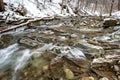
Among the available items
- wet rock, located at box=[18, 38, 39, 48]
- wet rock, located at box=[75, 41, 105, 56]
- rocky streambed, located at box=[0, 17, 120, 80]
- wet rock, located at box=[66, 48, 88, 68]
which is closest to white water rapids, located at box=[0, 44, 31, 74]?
rocky streambed, located at box=[0, 17, 120, 80]

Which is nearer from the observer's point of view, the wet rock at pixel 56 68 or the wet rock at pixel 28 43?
the wet rock at pixel 56 68

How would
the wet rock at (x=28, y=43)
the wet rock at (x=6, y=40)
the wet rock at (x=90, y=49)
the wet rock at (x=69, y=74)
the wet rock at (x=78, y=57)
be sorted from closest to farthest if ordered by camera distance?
the wet rock at (x=69, y=74)
the wet rock at (x=78, y=57)
the wet rock at (x=90, y=49)
the wet rock at (x=28, y=43)
the wet rock at (x=6, y=40)

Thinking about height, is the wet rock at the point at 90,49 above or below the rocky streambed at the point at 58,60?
above

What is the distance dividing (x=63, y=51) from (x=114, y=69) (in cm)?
158

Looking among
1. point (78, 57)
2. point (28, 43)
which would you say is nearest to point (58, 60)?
point (78, 57)

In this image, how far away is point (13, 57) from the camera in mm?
5375

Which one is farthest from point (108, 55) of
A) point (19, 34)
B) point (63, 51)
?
point (19, 34)

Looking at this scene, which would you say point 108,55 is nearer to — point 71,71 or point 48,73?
point 71,71

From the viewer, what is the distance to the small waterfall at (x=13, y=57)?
15.7 ft

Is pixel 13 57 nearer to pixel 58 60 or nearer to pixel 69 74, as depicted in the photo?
pixel 58 60

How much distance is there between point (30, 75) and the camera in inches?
170

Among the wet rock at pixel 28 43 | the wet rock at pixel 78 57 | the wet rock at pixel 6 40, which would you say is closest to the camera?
the wet rock at pixel 78 57

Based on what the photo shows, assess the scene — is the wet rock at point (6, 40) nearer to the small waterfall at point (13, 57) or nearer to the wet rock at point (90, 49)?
the small waterfall at point (13, 57)

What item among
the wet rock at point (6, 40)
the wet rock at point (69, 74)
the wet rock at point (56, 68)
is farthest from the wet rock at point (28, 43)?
the wet rock at point (69, 74)
